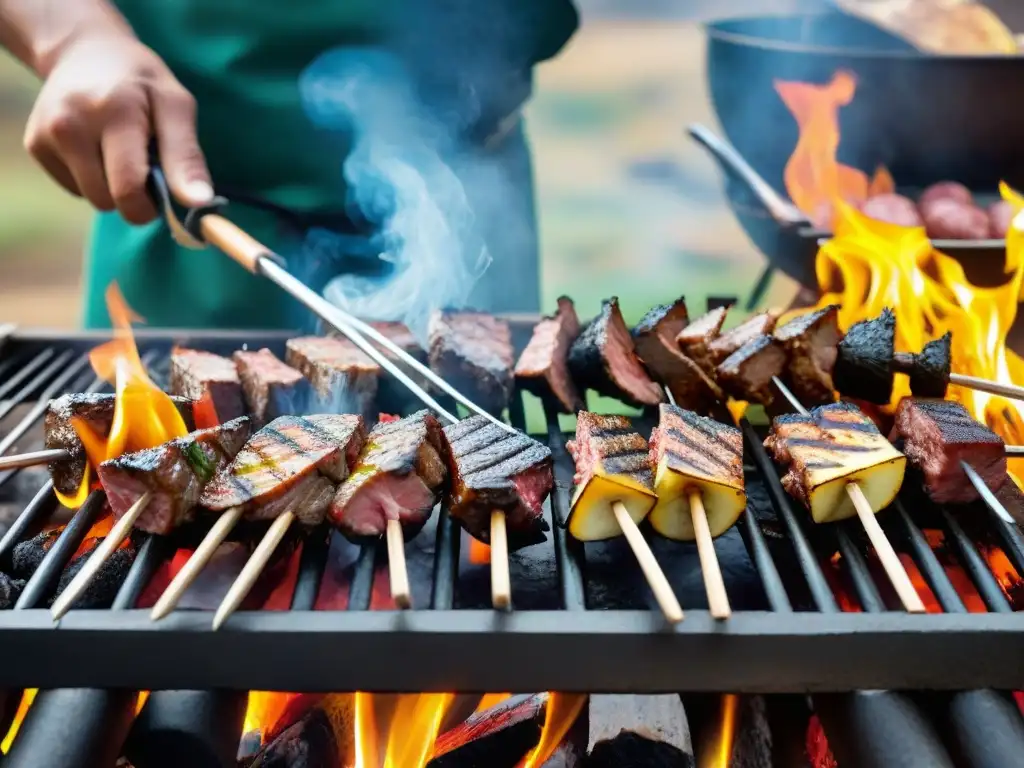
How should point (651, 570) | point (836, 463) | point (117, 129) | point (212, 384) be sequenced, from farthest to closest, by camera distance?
point (117, 129)
point (212, 384)
point (836, 463)
point (651, 570)

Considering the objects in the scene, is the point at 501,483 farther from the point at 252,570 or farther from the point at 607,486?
the point at 252,570

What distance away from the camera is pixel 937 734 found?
5.42 feet

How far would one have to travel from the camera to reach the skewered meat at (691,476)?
1.95 meters

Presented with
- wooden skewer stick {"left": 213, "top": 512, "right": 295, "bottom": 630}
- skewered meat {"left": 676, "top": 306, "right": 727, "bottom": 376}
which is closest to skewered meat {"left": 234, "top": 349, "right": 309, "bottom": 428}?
wooden skewer stick {"left": 213, "top": 512, "right": 295, "bottom": 630}

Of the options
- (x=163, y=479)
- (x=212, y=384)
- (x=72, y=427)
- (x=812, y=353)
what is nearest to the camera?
(x=163, y=479)

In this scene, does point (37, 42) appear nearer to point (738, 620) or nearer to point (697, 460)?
point (697, 460)

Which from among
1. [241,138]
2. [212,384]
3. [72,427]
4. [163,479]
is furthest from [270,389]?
[241,138]

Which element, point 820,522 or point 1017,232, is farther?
point 1017,232

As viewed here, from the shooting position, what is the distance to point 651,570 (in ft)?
5.63

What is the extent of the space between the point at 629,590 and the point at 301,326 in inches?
103

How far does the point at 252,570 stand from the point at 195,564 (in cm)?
12

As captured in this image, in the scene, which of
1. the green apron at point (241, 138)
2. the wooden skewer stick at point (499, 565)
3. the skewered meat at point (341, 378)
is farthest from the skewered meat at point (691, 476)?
the green apron at point (241, 138)

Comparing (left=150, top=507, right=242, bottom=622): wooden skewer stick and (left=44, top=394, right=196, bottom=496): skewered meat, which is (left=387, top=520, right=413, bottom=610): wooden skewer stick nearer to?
(left=150, top=507, right=242, bottom=622): wooden skewer stick

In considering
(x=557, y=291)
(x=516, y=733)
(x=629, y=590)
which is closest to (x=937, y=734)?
(x=629, y=590)
